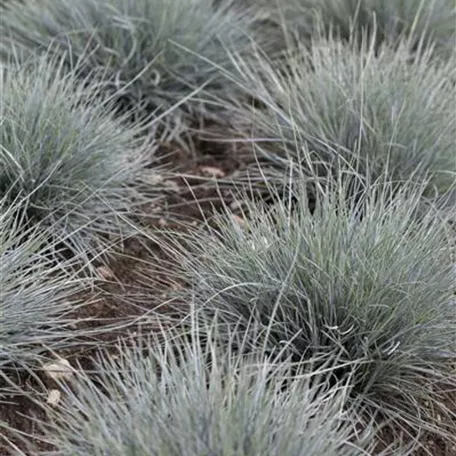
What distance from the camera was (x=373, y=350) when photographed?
107 inches

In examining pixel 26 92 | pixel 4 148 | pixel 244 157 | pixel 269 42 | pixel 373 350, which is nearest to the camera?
pixel 373 350

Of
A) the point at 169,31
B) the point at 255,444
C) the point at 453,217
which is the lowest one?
the point at 453,217

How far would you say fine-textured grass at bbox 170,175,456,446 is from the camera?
8.84ft

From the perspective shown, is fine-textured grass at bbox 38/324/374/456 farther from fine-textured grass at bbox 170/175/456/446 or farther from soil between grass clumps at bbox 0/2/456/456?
fine-textured grass at bbox 170/175/456/446

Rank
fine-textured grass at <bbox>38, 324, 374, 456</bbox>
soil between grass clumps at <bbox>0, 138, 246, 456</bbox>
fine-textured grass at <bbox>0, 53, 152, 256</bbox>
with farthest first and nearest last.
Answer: fine-textured grass at <bbox>0, 53, 152, 256</bbox>
soil between grass clumps at <bbox>0, 138, 246, 456</bbox>
fine-textured grass at <bbox>38, 324, 374, 456</bbox>

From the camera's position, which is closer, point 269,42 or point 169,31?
point 169,31

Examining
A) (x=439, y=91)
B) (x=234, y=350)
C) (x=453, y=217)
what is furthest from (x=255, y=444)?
(x=439, y=91)

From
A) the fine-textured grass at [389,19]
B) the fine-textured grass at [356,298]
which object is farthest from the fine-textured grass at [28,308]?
the fine-textured grass at [389,19]

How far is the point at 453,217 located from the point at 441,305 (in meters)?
0.57

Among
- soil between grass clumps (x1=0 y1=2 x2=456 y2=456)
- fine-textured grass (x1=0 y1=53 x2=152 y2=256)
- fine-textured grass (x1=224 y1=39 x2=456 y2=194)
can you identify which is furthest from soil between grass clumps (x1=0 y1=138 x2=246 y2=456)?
fine-textured grass (x1=224 y1=39 x2=456 y2=194)

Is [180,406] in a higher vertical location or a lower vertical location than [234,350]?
higher

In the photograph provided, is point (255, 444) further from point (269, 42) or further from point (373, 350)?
point (269, 42)

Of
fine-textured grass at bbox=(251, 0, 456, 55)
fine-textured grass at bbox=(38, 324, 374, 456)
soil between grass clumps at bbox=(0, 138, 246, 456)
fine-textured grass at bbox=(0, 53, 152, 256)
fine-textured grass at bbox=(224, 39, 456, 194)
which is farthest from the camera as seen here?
fine-textured grass at bbox=(251, 0, 456, 55)

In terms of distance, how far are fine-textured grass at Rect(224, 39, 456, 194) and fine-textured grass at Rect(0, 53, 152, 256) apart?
55cm
